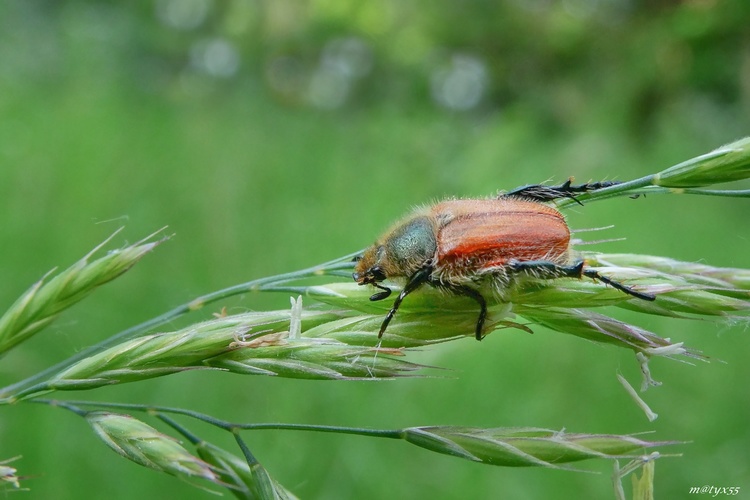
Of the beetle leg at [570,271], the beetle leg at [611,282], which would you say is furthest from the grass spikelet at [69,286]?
the beetle leg at [611,282]

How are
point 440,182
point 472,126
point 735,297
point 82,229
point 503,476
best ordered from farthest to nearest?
point 472,126 → point 440,182 → point 82,229 → point 503,476 → point 735,297

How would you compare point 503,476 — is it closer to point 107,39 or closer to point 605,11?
point 107,39

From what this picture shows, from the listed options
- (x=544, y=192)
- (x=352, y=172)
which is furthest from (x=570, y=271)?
(x=352, y=172)

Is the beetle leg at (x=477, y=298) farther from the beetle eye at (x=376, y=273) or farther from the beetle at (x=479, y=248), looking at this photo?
the beetle eye at (x=376, y=273)

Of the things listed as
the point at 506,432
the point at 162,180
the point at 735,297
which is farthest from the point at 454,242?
the point at 162,180

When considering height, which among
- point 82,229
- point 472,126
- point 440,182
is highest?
point 472,126

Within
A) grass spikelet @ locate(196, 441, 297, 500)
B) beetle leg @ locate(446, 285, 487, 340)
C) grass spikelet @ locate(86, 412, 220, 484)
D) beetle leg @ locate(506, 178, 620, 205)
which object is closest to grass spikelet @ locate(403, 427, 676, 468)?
beetle leg @ locate(446, 285, 487, 340)

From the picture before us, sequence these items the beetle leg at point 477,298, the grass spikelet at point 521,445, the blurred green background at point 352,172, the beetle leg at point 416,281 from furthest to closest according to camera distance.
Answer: the blurred green background at point 352,172
the beetle leg at point 416,281
the beetle leg at point 477,298
the grass spikelet at point 521,445
